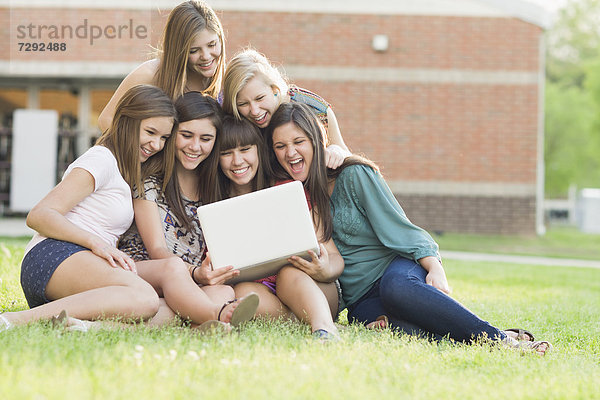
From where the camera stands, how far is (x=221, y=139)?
3902 mm

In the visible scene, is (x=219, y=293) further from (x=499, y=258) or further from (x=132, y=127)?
(x=499, y=258)

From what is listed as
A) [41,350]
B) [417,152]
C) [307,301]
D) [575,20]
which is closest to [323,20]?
[417,152]

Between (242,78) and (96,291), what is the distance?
1543mm

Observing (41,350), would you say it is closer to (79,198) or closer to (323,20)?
(79,198)

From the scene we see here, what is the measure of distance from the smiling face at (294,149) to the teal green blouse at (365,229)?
22 centimetres

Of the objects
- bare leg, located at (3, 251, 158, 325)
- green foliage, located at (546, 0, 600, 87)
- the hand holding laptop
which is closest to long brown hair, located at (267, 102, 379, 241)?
the hand holding laptop

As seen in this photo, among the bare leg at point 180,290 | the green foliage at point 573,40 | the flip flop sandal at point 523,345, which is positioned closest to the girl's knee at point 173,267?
the bare leg at point 180,290

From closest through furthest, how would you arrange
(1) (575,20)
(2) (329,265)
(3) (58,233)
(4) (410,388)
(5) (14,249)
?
(4) (410,388) < (3) (58,233) < (2) (329,265) < (5) (14,249) < (1) (575,20)

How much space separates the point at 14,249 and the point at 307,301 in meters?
4.75

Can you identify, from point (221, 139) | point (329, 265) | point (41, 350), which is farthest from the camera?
point (221, 139)

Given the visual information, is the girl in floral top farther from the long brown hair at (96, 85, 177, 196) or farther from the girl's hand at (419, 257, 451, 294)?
the girl's hand at (419, 257, 451, 294)

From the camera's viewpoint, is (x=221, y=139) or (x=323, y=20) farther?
(x=323, y=20)

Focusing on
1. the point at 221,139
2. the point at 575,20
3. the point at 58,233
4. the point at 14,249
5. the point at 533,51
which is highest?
the point at 575,20

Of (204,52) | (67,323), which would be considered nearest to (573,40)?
(204,52)
